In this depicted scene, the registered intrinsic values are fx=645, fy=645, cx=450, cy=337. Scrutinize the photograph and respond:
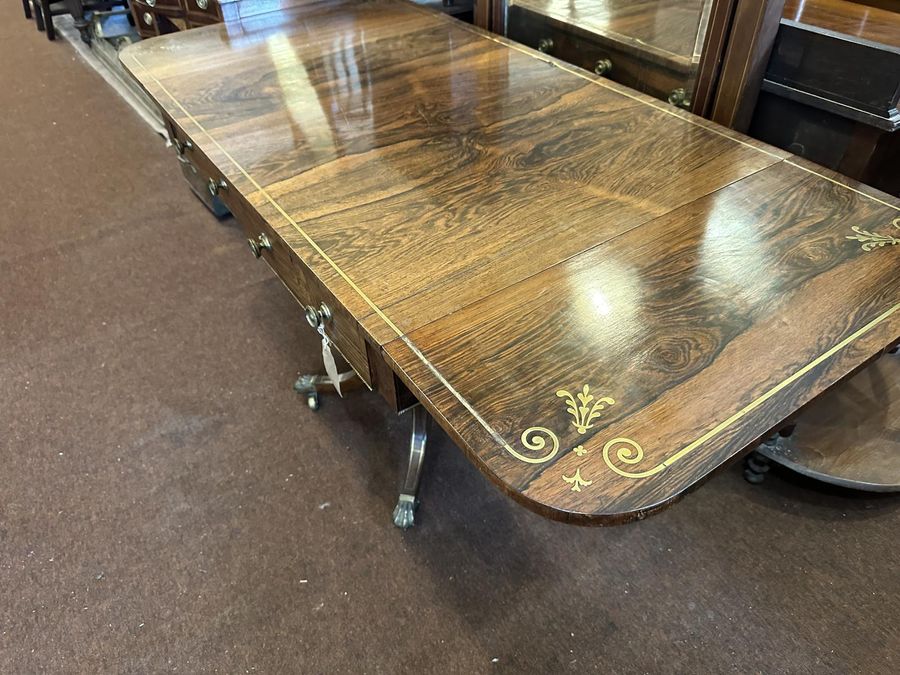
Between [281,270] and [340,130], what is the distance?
30 centimetres

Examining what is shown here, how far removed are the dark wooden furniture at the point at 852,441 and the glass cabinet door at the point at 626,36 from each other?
27.6 inches

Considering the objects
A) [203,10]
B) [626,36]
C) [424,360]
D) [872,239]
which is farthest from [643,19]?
[203,10]

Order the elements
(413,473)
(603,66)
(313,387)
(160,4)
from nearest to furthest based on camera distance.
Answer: (413,473), (603,66), (313,387), (160,4)

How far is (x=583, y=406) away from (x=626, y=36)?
108 cm

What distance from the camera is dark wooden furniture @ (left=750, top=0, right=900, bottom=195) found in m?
1.07

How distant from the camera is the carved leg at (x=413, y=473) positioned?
132cm

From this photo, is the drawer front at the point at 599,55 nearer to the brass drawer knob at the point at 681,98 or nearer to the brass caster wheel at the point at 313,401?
the brass drawer knob at the point at 681,98

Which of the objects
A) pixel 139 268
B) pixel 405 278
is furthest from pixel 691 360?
pixel 139 268

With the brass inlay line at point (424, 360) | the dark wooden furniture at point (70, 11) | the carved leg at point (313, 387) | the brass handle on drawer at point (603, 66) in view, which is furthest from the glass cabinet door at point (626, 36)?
the dark wooden furniture at point (70, 11)

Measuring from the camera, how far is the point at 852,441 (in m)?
1.31

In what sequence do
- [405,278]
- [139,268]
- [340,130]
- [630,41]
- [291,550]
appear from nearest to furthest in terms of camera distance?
[405,278], [340,130], [291,550], [630,41], [139,268]

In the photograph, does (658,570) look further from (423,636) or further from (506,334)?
(506,334)

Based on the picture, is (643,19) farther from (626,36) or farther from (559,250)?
(559,250)

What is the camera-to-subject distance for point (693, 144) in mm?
1090
